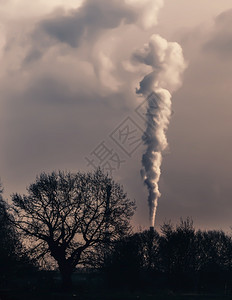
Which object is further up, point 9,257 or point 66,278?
point 9,257

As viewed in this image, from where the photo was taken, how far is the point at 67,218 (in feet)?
174

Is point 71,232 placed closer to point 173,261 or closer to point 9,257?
point 9,257

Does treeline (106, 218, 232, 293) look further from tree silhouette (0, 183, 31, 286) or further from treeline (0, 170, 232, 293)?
tree silhouette (0, 183, 31, 286)

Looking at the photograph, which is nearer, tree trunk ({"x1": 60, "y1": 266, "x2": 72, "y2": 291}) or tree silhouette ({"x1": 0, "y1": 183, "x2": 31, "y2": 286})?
tree silhouette ({"x1": 0, "y1": 183, "x2": 31, "y2": 286})

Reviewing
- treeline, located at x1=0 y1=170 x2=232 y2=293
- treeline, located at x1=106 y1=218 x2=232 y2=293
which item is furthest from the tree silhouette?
treeline, located at x1=106 y1=218 x2=232 y2=293

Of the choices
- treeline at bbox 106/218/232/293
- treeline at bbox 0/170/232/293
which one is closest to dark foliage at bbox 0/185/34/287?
treeline at bbox 0/170/232/293

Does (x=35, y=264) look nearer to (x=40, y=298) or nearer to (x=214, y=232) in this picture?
(x=40, y=298)

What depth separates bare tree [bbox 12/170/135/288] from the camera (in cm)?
5216

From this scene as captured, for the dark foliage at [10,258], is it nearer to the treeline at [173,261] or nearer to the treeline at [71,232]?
the treeline at [71,232]

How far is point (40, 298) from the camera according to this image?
41.5 m

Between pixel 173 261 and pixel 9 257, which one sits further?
pixel 173 261

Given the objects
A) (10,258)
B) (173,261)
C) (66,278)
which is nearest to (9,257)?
(10,258)

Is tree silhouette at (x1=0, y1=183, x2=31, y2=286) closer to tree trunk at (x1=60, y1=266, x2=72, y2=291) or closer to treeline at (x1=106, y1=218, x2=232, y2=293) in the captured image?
tree trunk at (x1=60, y1=266, x2=72, y2=291)

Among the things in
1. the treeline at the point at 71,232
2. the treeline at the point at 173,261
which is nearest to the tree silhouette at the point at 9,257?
the treeline at the point at 71,232
